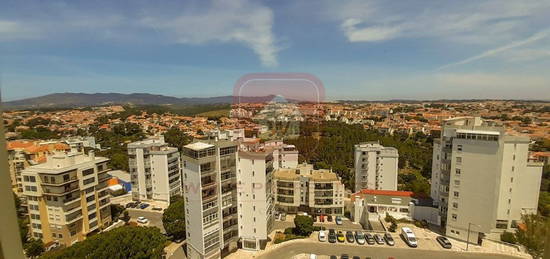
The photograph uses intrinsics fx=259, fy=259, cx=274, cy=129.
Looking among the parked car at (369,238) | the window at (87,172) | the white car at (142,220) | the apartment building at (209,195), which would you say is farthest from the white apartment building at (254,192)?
the window at (87,172)

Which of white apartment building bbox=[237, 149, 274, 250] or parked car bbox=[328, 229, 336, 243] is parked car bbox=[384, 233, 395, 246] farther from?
white apartment building bbox=[237, 149, 274, 250]

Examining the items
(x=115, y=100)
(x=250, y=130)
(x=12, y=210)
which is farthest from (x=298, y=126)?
(x=115, y=100)

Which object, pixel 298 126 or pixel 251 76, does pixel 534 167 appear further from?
pixel 251 76

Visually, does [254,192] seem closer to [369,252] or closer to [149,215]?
[369,252]

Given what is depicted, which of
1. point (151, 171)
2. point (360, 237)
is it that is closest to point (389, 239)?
point (360, 237)

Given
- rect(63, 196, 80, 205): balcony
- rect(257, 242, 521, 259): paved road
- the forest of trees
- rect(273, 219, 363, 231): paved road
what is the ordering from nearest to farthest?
rect(257, 242, 521, 259): paved road < rect(63, 196, 80, 205): balcony < rect(273, 219, 363, 231): paved road < the forest of trees

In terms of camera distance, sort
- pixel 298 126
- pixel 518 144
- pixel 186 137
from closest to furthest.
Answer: pixel 298 126
pixel 518 144
pixel 186 137

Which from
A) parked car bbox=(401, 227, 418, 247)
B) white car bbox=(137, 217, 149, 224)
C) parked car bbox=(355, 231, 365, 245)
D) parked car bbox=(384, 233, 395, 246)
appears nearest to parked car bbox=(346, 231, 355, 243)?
parked car bbox=(355, 231, 365, 245)
